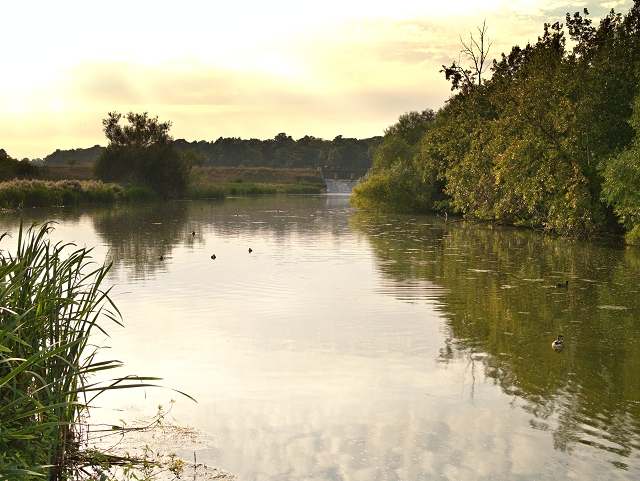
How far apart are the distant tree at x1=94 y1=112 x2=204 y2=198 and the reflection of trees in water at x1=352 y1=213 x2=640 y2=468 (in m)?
50.7

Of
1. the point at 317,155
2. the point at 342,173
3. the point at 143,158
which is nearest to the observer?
the point at 143,158

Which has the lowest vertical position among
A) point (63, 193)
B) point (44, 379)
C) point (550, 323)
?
point (550, 323)

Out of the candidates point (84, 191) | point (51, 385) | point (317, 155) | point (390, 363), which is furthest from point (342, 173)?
point (51, 385)

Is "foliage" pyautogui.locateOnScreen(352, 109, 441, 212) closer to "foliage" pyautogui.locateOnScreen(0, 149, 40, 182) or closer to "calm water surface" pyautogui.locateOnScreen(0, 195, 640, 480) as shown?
"calm water surface" pyautogui.locateOnScreen(0, 195, 640, 480)

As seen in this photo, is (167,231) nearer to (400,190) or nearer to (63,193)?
(400,190)

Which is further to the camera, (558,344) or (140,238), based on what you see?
(140,238)

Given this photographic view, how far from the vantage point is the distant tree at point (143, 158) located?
71.9 meters

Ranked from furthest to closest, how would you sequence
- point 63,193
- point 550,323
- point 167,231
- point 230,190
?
point 230,190, point 63,193, point 167,231, point 550,323

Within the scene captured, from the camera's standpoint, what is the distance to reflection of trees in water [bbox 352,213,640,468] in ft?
23.7

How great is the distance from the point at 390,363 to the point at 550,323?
388cm

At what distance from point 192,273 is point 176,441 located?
1142 cm

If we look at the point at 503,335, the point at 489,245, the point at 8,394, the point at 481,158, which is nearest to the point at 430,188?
the point at 481,158

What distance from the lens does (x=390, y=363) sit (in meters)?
9.19

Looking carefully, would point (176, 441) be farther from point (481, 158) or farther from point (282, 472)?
point (481, 158)
